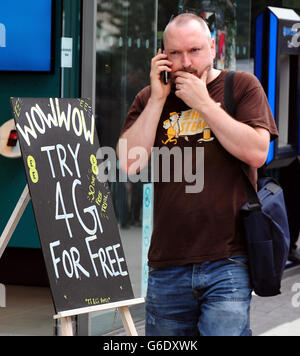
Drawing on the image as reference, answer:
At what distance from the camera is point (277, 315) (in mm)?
6590

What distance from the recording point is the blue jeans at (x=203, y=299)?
116 inches

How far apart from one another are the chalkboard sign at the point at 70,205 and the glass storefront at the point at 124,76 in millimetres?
1638

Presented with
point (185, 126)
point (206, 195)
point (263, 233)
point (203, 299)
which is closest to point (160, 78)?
point (185, 126)

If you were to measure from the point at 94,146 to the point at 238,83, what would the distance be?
1.34 m

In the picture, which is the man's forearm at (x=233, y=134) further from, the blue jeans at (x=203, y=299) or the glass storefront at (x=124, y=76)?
the glass storefront at (x=124, y=76)

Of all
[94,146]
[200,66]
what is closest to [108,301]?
[94,146]

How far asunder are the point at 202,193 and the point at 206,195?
0.02m

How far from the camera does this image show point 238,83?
3.05 metres

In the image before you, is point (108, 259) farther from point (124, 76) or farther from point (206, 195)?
point (124, 76)

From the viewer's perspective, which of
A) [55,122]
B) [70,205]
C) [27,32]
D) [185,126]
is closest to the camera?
[185,126]

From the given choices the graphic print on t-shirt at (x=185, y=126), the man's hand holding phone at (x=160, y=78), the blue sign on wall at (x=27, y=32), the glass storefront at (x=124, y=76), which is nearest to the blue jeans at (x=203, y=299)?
the graphic print on t-shirt at (x=185, y=126)

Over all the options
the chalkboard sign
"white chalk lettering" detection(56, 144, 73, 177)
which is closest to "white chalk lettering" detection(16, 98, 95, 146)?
the chalkboard sign
